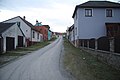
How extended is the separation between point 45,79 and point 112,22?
22.4m

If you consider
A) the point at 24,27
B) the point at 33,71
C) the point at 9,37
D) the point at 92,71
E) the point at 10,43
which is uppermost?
the point at 24,27

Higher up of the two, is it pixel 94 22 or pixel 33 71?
pixel 94 22

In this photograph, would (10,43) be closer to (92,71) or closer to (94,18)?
(94,18)

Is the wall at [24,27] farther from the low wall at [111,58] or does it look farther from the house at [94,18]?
the low wall at [111,58]

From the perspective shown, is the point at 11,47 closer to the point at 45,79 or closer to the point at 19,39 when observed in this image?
the point at 19,39

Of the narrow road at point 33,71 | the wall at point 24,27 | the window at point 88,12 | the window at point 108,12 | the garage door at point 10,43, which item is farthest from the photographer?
the wall at point 24,27

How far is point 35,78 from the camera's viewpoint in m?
8.51

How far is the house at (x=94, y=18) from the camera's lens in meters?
27.5

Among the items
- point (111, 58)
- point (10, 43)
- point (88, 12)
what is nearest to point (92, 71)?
point (111, 58)

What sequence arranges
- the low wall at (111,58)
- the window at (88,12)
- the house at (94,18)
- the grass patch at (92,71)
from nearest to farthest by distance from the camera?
the grass patch at (92,71), the low wall at (111,58), the house at (94,18), the window at (88,12)

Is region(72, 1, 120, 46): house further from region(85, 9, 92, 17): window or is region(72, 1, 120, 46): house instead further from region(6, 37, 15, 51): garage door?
region(6, 37, 15, 51): garage door

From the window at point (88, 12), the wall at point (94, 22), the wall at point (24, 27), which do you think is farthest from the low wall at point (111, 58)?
the wall at point (24, 27)

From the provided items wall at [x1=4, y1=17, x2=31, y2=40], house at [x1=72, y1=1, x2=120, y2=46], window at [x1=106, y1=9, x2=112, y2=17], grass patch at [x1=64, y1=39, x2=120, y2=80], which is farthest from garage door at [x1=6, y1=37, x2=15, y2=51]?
window at [x1=106, y1=9, x2=112, y2=17]

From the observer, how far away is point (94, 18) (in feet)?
90.6
